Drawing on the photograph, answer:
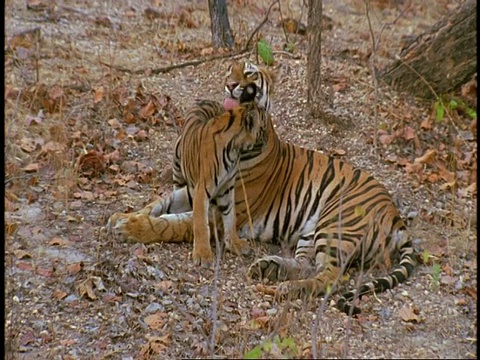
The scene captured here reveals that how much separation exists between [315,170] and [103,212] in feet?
4.99

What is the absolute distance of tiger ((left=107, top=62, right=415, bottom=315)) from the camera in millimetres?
5207

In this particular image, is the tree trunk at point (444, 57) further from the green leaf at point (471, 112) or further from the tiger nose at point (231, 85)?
the tiger nose at point (231, 85)

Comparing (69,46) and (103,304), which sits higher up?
(69,46)

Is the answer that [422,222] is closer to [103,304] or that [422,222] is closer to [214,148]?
[214,148]

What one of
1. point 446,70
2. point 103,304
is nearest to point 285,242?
point 103,304

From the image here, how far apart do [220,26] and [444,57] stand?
236cm

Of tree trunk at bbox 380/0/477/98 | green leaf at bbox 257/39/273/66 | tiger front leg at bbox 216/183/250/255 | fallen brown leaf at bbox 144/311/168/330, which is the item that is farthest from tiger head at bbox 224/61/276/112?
green leaf at bbox 257/39/273/66

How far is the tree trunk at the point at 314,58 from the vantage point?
6.84 m

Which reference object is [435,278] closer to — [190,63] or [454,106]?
[454,106]

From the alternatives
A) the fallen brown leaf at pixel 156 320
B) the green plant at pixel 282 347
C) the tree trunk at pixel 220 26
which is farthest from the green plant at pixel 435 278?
the tree trunk at pixel 220 26

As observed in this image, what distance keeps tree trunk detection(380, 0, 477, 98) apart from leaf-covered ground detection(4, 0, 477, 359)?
0.18 metres

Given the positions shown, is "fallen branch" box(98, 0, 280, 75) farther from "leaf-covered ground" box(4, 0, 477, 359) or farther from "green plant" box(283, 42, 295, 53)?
"green plant" box(283, 42, 295, 53)

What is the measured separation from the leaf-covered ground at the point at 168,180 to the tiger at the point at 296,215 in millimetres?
165

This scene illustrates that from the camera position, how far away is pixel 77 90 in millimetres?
7480
